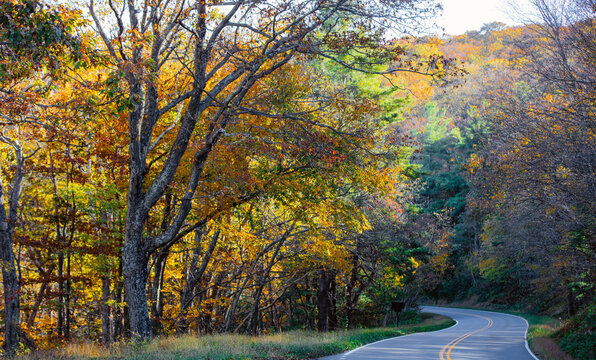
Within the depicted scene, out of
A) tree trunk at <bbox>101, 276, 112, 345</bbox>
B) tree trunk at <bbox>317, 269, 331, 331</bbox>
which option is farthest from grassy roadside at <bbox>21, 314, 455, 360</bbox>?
tree trunk at <bbox>317, 269, 331, 331</bbox>

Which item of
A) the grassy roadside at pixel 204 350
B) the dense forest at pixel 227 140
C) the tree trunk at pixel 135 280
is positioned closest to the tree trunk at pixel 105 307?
the dense forest at pixel 227 140

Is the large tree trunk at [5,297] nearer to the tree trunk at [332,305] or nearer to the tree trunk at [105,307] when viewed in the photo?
the tree trunk at [105,307]

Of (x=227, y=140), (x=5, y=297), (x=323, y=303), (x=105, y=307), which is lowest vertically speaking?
(x=323, y=303)

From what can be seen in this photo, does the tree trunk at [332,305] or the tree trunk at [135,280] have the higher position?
the tree trunk at [135,280]

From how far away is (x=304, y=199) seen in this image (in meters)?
13.8

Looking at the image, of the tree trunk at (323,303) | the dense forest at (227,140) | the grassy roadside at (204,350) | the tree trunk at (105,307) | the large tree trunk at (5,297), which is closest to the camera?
the grassy roadside at (204,350)

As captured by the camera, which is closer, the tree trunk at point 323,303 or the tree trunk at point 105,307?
the tree trunk at point 105,307

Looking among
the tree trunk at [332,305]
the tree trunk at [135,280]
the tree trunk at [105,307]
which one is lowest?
the tree trunk at [332,305]

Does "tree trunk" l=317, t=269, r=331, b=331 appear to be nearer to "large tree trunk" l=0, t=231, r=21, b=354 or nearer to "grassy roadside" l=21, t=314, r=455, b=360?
"grassy roadside" l=21, t=314, r=455, b=360

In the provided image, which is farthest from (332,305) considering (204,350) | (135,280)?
(204,350)

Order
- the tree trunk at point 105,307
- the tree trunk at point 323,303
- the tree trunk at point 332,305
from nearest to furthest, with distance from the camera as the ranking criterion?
the tree trunk at point 105,307, the tree trunk at point 323,303, the tree trunk at point 332,305

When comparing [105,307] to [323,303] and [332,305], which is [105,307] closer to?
[323,303]

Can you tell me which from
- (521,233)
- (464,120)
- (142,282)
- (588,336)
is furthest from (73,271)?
(464,120)

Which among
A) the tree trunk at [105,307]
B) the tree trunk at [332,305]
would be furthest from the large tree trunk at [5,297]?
the tree trunk at [332,305]
